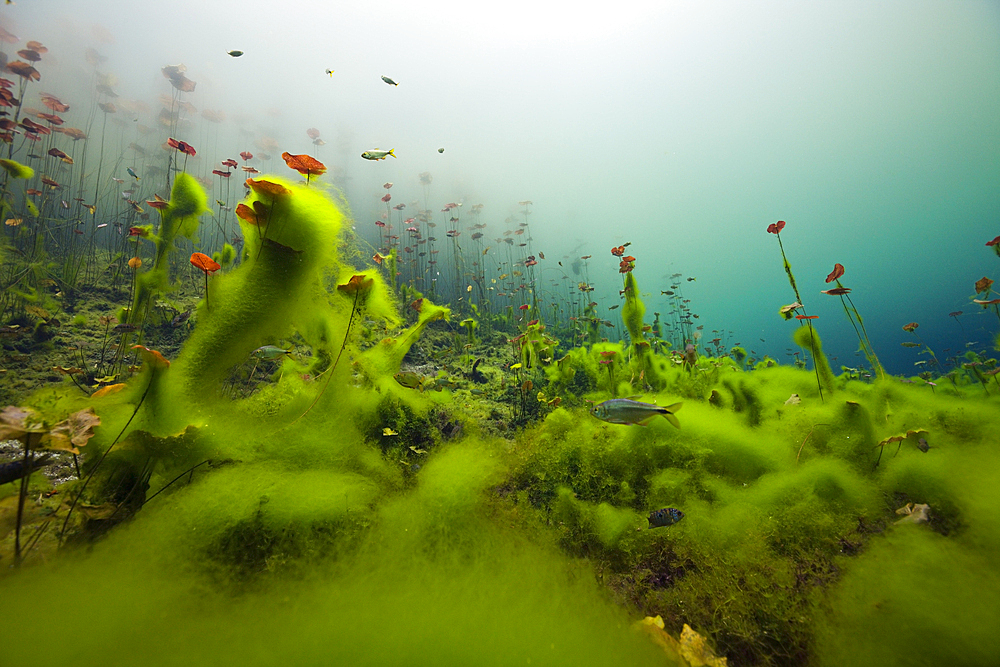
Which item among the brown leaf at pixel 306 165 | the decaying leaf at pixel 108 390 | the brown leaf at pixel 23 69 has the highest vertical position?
the brown leaf at pixel 23 69

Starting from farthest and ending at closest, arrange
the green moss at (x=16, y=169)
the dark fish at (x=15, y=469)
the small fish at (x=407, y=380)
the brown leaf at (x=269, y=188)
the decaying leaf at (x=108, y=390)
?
the green moss at (x=16, y=169), the small fish at (x=407, y=380), the brown leaf at (x=269, y=188), the decaying leaf at (x=108, y=390), the dark fish at (x=15, y=469)

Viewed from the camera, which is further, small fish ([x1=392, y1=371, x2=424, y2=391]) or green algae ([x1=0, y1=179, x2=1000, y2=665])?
small fish ([x1=392, y1=371, x2=424, y2=391])

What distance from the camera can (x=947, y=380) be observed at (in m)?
6.12

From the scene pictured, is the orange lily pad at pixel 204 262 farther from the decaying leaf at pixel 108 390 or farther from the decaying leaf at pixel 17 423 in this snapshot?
the decaying leaf at pixel 17 423

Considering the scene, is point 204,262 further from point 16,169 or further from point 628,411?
point 16,169

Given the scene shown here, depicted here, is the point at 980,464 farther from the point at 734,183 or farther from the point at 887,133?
the point at 734,183

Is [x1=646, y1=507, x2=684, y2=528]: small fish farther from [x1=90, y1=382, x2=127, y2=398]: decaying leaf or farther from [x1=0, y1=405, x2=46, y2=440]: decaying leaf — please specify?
[x1=90, y1=382, x2=127, y2=398]: decaying leaf

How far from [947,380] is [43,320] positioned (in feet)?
52.0

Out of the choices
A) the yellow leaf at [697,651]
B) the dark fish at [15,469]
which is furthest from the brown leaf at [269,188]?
the yellow leaf at [697,651]

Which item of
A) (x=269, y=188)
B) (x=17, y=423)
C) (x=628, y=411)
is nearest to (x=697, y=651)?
(x=628, y=411)

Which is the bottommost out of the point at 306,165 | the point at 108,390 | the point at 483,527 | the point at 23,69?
the point at 483,527

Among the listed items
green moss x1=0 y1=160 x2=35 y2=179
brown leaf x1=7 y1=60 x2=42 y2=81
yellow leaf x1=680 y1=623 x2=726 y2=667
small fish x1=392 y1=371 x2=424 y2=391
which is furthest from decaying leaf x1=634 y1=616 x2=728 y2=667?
brown leaf x1=7 y1=60 x2=42 y2=81

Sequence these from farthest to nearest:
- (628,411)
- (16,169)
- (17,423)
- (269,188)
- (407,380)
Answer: (16,169), (407,380), (628,411), (269,188), (17,423)

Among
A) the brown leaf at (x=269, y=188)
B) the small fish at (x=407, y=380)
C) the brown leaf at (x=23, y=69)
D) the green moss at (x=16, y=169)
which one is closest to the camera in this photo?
the brown leaf at (x=269, y=188)
